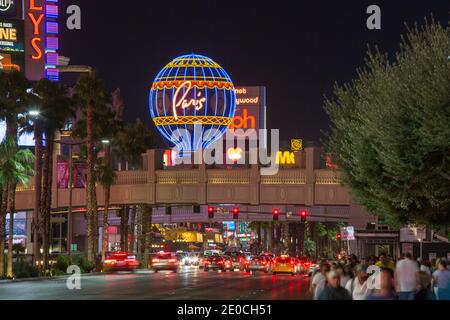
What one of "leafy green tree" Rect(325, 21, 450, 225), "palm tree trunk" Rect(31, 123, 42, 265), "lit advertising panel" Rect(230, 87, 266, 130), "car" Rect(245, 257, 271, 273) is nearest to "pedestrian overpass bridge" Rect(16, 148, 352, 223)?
"car" Rect(245, 257, 271, 273)

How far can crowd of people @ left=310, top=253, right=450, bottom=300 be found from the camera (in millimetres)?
15539

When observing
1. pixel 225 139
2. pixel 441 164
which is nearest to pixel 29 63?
pixel 225 139

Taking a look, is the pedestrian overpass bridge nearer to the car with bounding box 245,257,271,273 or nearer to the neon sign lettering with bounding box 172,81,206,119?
the car with bounding box 245,257,271,273

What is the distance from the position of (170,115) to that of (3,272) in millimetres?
58339

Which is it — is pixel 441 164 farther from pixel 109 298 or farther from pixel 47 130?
pixel 47 130

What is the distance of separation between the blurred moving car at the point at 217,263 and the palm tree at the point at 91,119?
415 inches

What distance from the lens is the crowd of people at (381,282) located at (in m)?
15.5

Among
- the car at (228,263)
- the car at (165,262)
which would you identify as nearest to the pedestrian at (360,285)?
the car at (165,262)

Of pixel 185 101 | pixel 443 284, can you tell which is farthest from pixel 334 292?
pixel 185 101

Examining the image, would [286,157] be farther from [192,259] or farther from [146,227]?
[192,259]

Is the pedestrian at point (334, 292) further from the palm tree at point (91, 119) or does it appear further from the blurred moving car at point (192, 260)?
the blurred moving car at point (192, 260)

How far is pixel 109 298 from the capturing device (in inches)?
1369

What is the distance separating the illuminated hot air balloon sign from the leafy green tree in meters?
78.2

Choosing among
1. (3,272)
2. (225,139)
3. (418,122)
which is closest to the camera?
(418,122)
